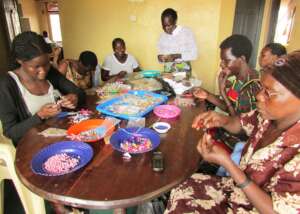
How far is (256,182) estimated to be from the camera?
3.45 ft

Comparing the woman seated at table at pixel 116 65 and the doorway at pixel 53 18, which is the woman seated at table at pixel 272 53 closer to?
the woman seated at table at pixel 116 65

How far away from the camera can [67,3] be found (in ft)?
15.7

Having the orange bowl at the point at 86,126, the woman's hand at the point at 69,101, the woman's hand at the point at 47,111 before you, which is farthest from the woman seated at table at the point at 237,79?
the woman's hand at the point at 47,111

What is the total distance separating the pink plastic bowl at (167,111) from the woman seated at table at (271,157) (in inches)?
24.6

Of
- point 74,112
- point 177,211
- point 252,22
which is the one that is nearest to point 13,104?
point 74,112

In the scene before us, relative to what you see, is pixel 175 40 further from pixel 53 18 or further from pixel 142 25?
pixel 53 18

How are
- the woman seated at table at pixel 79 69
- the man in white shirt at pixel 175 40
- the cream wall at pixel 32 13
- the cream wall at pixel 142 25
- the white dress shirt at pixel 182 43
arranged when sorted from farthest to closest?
the cream wall at pixel 32 13
the cream wall at pixel 142 25
the white dress shirt at pixel 182 43
the man in white shirt at pixel 175 40
the woman seated at table at pixel 79 69

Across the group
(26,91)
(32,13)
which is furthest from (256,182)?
(32,13)

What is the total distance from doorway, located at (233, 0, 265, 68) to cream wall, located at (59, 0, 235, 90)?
34cm

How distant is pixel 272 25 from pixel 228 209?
4835 millimetres

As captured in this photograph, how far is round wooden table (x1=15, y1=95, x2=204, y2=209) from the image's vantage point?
97 cm

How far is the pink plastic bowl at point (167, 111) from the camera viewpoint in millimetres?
1741

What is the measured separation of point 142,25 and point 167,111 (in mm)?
3216

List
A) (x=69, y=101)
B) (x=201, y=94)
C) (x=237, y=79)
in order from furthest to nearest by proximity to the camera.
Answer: (x=201, y=94) → (x=237, y=79) → (x=69, y=101)
